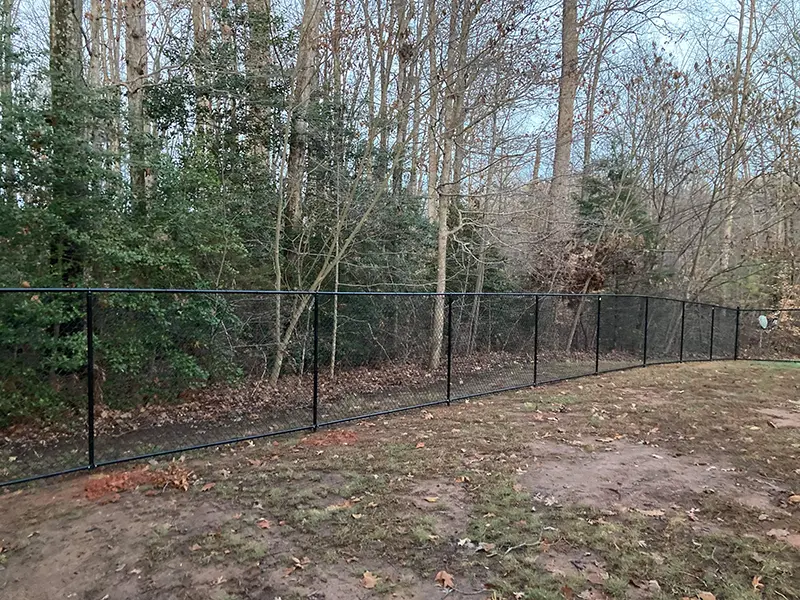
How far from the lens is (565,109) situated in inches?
472

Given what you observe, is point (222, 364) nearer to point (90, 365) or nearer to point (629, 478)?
point (90, 365)

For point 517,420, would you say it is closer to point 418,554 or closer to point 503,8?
point 418,554

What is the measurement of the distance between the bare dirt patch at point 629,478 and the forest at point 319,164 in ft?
11.7

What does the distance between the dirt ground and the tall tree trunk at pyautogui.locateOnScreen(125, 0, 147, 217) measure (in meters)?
3.99

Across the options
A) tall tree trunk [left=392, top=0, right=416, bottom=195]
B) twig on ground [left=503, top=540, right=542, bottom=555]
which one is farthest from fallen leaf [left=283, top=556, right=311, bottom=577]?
tall tree trunk [left=392, top=0, right=416, bottom=195]

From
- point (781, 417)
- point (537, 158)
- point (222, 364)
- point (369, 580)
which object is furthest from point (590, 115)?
point (369, 580)

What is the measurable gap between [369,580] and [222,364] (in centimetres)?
442

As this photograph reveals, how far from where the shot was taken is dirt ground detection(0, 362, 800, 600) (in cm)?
253

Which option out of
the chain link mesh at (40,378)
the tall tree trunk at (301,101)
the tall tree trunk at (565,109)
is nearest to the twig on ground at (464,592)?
the chain link mesh at (40,378)

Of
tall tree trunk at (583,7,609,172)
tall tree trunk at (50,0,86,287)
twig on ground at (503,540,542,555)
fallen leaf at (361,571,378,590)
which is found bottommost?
fallen leaf at (361,571,378,590)

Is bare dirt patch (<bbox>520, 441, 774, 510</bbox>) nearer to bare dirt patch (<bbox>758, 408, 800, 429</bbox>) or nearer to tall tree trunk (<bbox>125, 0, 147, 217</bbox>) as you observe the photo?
bare dirt patch (<bbox>758, 408, 800, 429</bbox>)

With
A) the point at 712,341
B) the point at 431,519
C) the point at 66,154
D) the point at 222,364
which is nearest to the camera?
the point at 431,519

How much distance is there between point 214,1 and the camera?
905cm

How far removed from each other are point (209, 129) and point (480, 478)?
707cm
